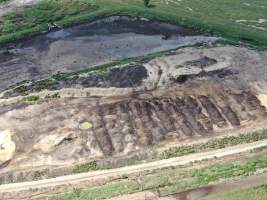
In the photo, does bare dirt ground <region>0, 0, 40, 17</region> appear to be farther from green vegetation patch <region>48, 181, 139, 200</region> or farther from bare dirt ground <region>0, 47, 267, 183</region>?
green vegetation patch <region>48, 181, 139, 200</region>

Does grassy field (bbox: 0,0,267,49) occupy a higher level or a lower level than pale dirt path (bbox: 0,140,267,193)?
lower

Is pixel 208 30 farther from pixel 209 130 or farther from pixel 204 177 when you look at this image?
pixel 204 177

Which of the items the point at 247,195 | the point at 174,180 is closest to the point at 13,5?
the point at 174,180

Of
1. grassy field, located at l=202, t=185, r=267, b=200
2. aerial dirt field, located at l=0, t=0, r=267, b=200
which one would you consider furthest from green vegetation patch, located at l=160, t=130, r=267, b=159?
grassy field, located at l=202, t=185, r=267, b=200

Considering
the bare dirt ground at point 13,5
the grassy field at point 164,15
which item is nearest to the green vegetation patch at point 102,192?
the grassy field at point 164,15

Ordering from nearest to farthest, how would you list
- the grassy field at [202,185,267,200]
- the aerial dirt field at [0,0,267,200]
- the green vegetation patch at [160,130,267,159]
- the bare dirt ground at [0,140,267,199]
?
1. the grassy field at [202,185,267,200]
2. the bare dirt ground at [0,140,267,199]
3. the aerial dirt field at [0,0,267,200]
4. the green vegetation patch at [160,130,267,159]

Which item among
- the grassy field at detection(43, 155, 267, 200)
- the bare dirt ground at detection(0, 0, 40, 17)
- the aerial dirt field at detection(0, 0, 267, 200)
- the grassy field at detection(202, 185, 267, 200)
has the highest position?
the grassy field at detection(202, 185, 267, 200)

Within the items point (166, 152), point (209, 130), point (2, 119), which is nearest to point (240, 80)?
point (209, 130)
